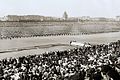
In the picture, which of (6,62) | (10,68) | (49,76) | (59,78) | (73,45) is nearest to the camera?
(59,78)

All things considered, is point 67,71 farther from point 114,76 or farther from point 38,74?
point 114,76

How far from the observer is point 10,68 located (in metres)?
13.2

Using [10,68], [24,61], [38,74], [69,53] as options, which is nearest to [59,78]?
[38,74]

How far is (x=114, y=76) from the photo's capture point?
9.29 m

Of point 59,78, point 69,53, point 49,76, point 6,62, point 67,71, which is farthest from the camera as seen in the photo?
point 69,53

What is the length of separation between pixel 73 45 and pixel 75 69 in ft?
48.0

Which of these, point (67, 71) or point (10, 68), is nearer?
point (67, 71)

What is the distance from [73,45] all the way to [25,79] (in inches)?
651

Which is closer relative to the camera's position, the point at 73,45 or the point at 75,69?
the point at 75,69

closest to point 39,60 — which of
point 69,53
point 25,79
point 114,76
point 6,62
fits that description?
point 6,62

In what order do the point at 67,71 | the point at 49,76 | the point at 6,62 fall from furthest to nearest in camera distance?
the point at 6,62
the point at 67,71
the point at 49,76

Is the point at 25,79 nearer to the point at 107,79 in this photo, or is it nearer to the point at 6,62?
the point at 107,79

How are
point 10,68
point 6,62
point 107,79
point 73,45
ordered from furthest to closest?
1. point 73,45
2. point 6,62
3. point 10,68
4. point 107,79

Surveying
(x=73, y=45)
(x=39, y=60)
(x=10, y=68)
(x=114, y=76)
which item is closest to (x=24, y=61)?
(x=39, y=60)
